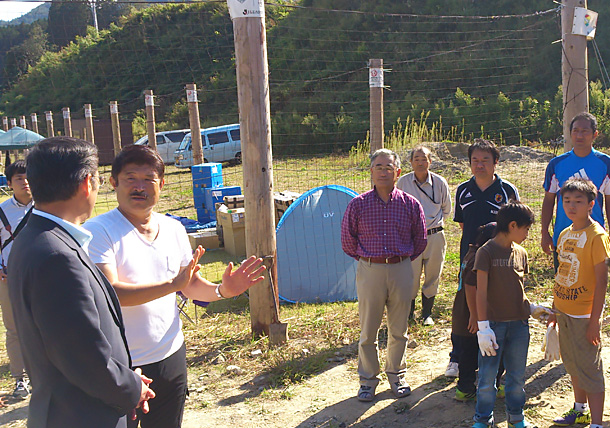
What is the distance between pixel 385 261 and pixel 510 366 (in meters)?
1.10

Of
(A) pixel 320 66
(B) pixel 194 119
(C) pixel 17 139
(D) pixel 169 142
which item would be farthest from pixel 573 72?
(A) pixel 320 66

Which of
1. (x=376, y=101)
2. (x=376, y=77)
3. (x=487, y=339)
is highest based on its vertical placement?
(x=376, y=77)

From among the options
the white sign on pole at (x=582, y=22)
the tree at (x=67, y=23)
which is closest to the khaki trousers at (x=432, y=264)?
the white sign on pole at (x=582, y=22)

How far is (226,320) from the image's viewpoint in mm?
5734

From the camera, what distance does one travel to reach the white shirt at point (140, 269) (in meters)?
2.46

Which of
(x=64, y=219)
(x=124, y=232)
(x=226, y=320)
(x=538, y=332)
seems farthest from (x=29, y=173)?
(x=538, y=332)

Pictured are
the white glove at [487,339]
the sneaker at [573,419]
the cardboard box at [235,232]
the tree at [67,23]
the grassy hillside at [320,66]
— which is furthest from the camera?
the grassy hillside at [320,66]

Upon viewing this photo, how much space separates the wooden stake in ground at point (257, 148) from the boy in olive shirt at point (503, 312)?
6.82ft

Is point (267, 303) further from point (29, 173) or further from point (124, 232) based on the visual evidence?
point (29, 173)

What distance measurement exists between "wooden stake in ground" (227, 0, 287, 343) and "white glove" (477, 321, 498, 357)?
6.91 ft

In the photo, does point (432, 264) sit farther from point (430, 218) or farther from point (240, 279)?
point (240, 279)

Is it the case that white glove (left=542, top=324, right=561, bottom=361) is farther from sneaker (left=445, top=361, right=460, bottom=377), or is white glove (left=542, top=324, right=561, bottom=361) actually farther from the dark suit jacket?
the dark suit jacket

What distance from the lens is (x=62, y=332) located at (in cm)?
172

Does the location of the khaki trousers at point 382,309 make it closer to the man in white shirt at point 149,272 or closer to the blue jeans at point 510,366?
the blue jeans at point 510,366
